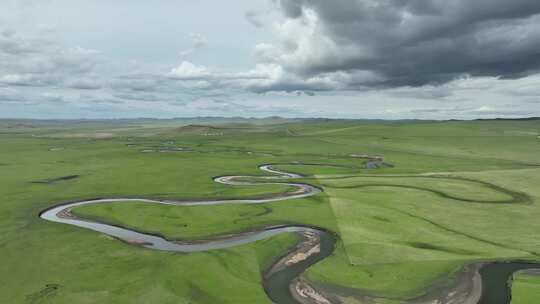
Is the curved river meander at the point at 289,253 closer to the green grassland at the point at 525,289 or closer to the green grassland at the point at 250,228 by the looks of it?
the green grassland at the point at 525,289

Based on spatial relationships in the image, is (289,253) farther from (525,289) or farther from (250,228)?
(525,289)

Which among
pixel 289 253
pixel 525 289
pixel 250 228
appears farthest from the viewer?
pixel 250 228

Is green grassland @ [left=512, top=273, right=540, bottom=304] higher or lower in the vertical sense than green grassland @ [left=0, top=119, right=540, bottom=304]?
lower

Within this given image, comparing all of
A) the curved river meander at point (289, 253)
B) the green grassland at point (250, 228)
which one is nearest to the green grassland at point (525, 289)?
the green grassland at point (250, 228)

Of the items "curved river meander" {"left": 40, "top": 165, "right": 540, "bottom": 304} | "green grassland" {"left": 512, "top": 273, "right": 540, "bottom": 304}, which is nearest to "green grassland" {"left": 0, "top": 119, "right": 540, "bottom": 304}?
"green grassland" {"left": 512, "top": 273, "right": 540, "bottom": 304}

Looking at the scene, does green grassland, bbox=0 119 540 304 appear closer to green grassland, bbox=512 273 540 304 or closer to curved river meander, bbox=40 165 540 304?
green grassland, bbox=512 273 540 304

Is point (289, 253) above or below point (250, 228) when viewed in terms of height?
below

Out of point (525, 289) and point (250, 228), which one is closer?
point (525, 289)

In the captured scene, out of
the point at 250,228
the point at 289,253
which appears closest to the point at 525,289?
the point at 289,253
